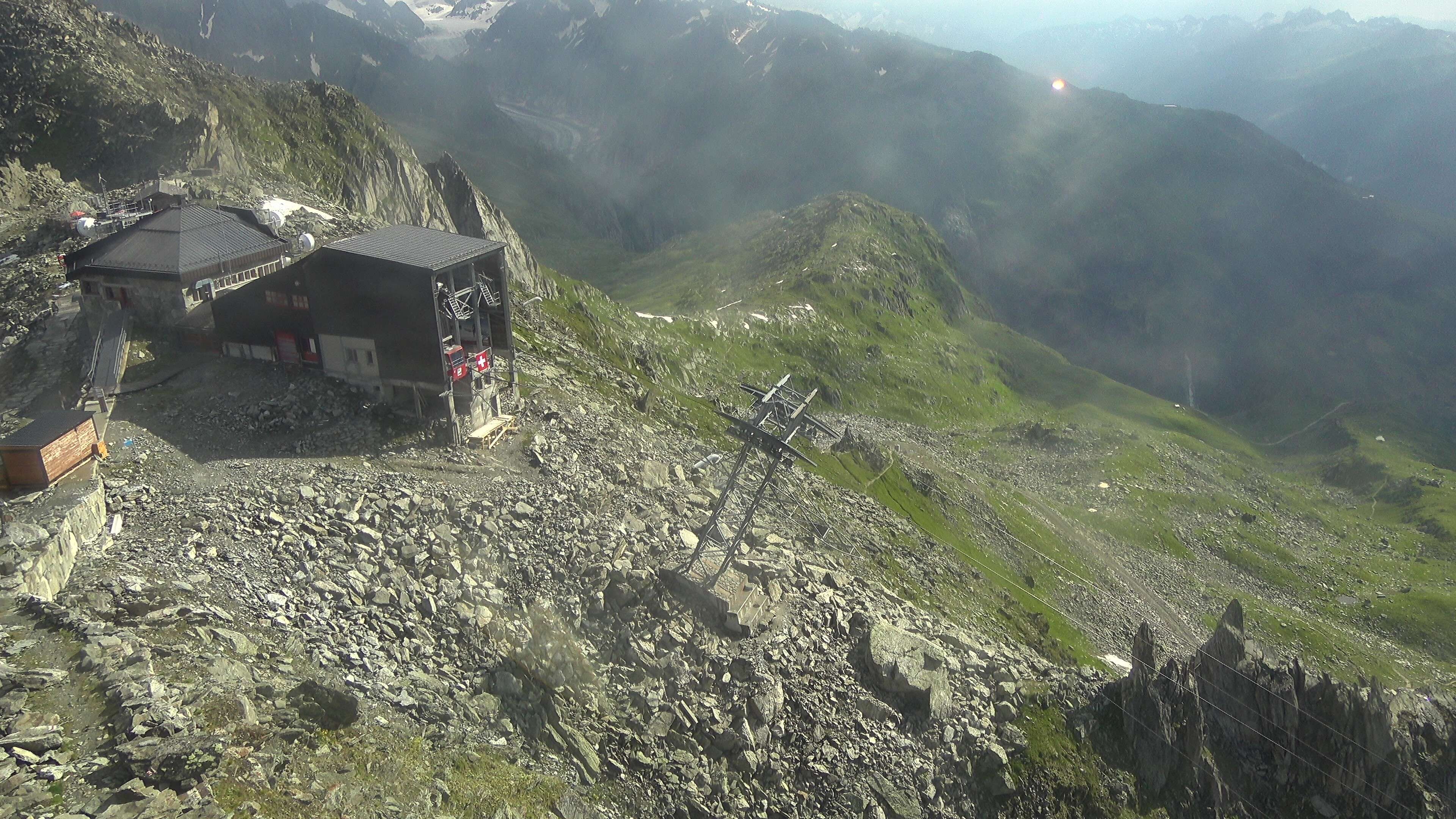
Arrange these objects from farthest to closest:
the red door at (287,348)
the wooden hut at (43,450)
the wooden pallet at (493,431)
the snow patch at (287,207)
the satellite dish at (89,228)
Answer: the snow patch at (287,207) → the satellite dish at (89,228) → the wooden pallet at (493,431) → the red door at (287,348) → the wooden hut at (43,450)

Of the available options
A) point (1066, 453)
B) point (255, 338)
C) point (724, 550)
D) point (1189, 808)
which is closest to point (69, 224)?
point (255, 338)

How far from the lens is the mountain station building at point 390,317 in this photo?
3853 cm

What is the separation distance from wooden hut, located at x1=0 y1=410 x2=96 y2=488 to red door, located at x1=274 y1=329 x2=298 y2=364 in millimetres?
11403

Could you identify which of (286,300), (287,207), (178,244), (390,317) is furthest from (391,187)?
(390,317)

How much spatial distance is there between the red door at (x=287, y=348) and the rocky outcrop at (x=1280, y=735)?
1974 inches

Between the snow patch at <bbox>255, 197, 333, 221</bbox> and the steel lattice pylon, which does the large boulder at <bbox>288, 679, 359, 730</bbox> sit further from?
the snow patch at <bbox>255, 197, 333, 221</bbox>

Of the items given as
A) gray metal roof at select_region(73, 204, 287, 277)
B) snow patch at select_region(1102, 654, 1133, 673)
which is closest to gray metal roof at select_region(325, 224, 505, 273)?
gray metal roof at select_region(73, 204, 287, 277)

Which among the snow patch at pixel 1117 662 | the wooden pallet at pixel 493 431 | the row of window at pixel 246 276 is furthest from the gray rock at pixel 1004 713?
the row of window at pixel 246 276

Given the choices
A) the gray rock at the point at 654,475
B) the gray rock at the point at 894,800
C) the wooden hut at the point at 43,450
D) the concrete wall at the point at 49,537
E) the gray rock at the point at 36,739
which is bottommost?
the gray rock at the point at 894,800

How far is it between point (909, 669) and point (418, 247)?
3343 cm

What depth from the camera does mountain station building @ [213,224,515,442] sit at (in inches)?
1517

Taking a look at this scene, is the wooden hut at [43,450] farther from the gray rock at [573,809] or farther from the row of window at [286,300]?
the gray rock at [573,809]

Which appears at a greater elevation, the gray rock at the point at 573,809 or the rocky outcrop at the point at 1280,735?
the gray rock at the point at 573,809

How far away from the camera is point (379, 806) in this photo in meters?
21.7
